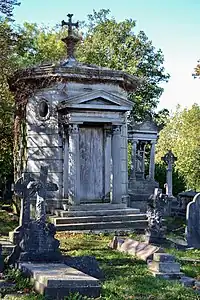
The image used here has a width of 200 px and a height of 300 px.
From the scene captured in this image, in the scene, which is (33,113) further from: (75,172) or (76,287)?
(76,287)

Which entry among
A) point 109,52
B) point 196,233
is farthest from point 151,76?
point 196,233

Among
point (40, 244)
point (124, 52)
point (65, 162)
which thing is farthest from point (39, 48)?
point (40, 244)

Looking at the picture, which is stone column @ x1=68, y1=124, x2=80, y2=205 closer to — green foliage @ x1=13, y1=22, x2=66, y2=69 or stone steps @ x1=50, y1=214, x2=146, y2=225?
stone steps @ x1=50, y1=214, x2=146, y2=225

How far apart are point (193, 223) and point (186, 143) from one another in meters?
26.7

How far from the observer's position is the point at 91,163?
53.8 ft

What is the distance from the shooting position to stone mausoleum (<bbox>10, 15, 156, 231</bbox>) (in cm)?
1545

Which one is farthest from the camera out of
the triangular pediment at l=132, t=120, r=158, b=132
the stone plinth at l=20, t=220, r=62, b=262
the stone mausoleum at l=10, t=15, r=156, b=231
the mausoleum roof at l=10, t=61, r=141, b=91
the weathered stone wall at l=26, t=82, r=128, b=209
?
the triangular pediment at l=132, t=120, r=158, b=132

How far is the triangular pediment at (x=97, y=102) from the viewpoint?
50.0 feet

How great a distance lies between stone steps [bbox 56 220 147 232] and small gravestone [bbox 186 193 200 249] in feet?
10.7

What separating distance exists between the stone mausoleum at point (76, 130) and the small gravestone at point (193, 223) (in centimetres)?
429

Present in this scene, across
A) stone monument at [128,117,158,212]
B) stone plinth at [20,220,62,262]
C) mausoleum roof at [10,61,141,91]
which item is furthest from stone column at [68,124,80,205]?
stone monument at [128,117,158,212]

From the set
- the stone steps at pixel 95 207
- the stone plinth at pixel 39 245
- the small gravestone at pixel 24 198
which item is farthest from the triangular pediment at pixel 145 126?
the stone plinth at pixel 39 245

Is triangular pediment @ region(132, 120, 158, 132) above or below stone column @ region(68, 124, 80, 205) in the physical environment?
above

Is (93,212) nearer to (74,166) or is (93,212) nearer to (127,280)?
(74,166)
